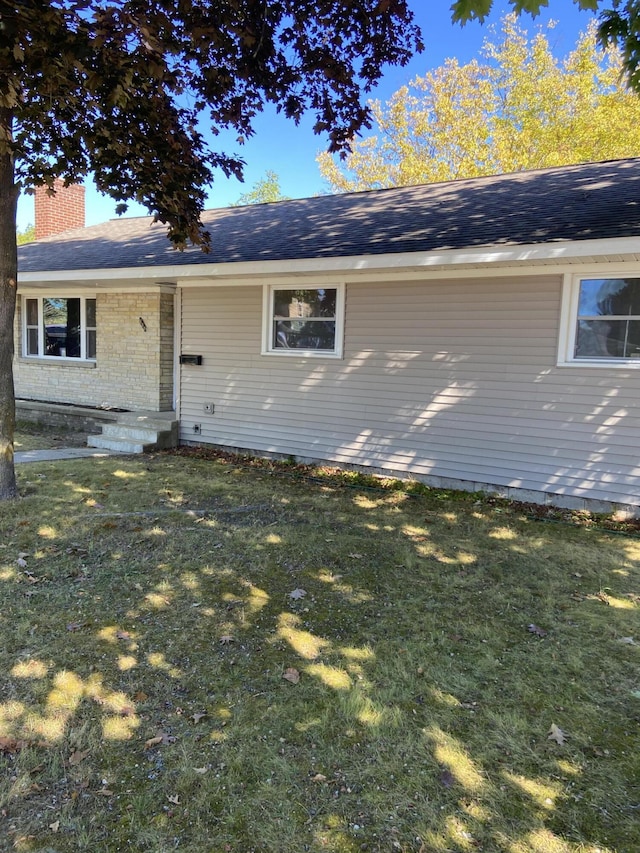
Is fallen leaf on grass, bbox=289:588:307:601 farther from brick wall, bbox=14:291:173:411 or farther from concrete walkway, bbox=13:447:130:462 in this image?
brick wall, bbox=14:291:173:411

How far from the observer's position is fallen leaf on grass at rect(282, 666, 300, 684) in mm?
2959

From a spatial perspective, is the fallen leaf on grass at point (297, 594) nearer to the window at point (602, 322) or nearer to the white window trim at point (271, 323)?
the window at point (602, 322)

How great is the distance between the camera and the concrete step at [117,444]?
8.78m

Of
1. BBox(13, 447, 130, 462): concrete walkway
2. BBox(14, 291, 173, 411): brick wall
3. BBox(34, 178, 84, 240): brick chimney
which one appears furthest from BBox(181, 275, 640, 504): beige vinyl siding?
BBox(34, 178, 84, 240): brick chimney

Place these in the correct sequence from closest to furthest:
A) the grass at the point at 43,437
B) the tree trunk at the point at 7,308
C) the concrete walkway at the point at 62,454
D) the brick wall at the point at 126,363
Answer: the tree trunk at the point at 7,308, the concrete walkway at the point at 62,454, the grass at the point at 43,437, the brick wall at the point at 126,363

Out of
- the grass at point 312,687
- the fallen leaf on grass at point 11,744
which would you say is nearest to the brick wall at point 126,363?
the grass at point 312,687

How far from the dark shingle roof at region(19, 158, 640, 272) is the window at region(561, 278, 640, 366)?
644 mm

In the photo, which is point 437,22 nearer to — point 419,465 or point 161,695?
point 419,465

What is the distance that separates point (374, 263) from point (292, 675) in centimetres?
490

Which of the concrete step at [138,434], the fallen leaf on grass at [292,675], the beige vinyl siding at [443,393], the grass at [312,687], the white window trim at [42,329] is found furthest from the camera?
the white window trim at [42,329]

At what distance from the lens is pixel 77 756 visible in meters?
2.36

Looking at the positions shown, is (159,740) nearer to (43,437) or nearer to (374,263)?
(374,263)

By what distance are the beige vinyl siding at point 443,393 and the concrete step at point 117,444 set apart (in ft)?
4.40

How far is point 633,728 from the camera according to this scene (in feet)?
8.64
